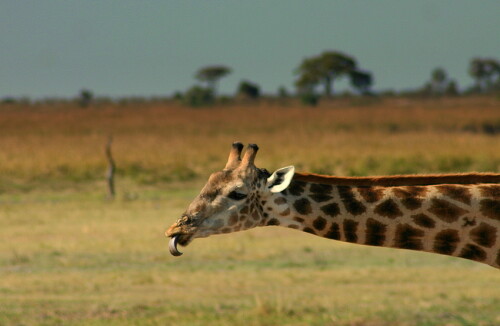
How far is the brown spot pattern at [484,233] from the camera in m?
5.66

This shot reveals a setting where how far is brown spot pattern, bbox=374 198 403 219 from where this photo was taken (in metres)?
5.53

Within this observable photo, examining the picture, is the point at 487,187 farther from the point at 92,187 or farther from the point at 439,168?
the point at 439,168

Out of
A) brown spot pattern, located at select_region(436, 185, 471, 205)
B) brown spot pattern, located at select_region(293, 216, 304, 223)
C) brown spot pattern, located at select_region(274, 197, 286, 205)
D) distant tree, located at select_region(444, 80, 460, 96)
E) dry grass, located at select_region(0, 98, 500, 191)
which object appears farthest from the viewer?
distant tree, located at select_region(444, 80, 460, 96)

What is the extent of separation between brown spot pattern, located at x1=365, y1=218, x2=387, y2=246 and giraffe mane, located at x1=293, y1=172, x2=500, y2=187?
22 cm

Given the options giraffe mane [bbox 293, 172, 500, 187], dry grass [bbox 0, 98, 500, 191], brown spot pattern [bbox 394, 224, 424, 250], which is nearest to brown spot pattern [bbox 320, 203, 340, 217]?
giraffe mane [bbox 293, 172, 500, 187]

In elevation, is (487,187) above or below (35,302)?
above

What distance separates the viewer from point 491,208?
18.6 ft

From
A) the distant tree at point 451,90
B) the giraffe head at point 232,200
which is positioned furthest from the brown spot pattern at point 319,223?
the distant tree at point 451,90

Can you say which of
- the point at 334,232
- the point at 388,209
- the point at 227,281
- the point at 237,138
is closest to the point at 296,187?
the point at 334,232

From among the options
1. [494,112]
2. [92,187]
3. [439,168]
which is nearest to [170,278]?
[92,187]

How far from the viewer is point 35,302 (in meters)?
12.5

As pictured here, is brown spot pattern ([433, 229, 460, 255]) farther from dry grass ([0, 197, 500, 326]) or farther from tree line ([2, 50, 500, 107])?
tree line ([2, 50, 500, 107])

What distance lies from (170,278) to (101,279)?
37.4 inches

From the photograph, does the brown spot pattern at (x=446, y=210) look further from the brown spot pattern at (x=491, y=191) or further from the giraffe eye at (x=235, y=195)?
the giraffe eye at (x=235, y=195)
